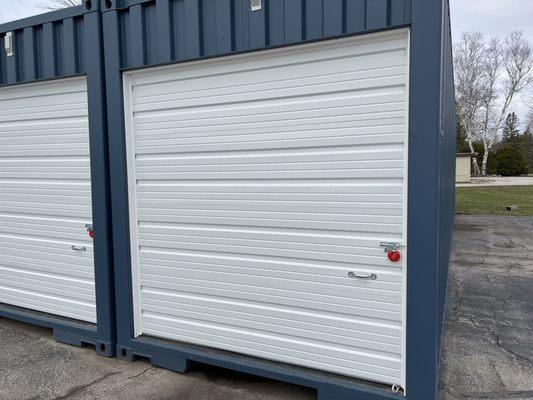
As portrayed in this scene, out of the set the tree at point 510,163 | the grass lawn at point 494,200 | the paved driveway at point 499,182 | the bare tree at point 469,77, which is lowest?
the grass lawn at point 494,200

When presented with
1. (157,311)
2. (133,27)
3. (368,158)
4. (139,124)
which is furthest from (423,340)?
(133,27)

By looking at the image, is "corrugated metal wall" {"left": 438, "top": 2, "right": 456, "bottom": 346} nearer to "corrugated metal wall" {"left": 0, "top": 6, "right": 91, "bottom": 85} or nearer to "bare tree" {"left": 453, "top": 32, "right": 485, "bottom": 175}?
"corrugated metal wall" {"left": 0, "top": 6, "right": 91, "bottom": 85}

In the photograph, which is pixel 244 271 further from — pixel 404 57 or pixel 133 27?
pixel 133 27

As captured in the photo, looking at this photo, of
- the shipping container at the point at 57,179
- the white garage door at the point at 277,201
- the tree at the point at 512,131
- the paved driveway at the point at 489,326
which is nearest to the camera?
the white garage door at the point at 277,201

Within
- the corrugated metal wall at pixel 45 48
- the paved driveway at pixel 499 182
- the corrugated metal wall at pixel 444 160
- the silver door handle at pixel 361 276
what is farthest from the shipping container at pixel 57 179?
the paved driveway at pixel 499 182

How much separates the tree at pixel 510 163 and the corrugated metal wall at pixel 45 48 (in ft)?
141

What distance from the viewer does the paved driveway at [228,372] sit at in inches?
131

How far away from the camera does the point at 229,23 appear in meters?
3.26

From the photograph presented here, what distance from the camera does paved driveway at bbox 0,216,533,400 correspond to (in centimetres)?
332

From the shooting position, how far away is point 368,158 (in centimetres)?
297

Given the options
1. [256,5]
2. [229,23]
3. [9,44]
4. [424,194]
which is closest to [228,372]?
[424,194]

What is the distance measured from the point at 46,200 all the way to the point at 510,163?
43.0m

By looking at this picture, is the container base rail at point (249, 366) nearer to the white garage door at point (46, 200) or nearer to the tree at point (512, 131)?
the white garage door at point (46, 200)

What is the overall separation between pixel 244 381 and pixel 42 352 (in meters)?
1.90
